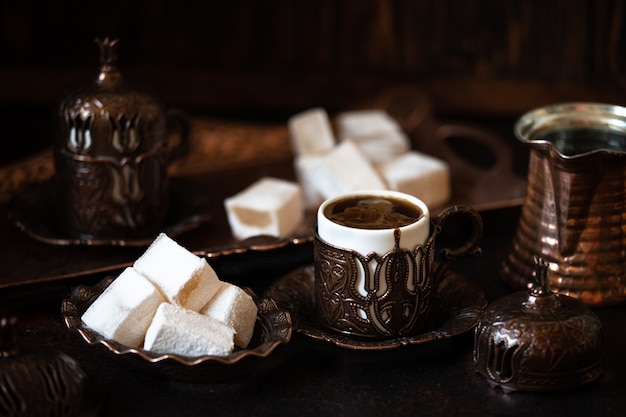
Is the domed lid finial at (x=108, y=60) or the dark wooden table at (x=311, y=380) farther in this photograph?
the domed lid finial at (x=108, y=60)

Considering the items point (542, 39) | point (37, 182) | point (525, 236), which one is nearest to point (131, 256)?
point (37, 182)

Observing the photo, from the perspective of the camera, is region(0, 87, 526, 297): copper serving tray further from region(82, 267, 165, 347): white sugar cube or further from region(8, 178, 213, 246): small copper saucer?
region(82, 267, 165, 347): white sugar cube

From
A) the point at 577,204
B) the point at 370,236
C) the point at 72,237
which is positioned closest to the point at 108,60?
the point at 72,237

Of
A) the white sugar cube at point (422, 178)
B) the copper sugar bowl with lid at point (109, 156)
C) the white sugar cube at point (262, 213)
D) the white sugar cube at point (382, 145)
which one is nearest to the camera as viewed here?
the copper sugar bowl with lid at point (109, 156)

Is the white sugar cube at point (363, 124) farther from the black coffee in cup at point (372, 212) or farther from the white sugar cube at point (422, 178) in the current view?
the black coffee in cup at point (372, 212)

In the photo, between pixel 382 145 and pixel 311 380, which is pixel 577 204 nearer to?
pixel 311 380

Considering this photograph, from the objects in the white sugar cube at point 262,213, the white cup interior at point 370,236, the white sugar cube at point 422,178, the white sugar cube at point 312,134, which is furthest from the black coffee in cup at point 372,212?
the white sugar cube at point 312,134
